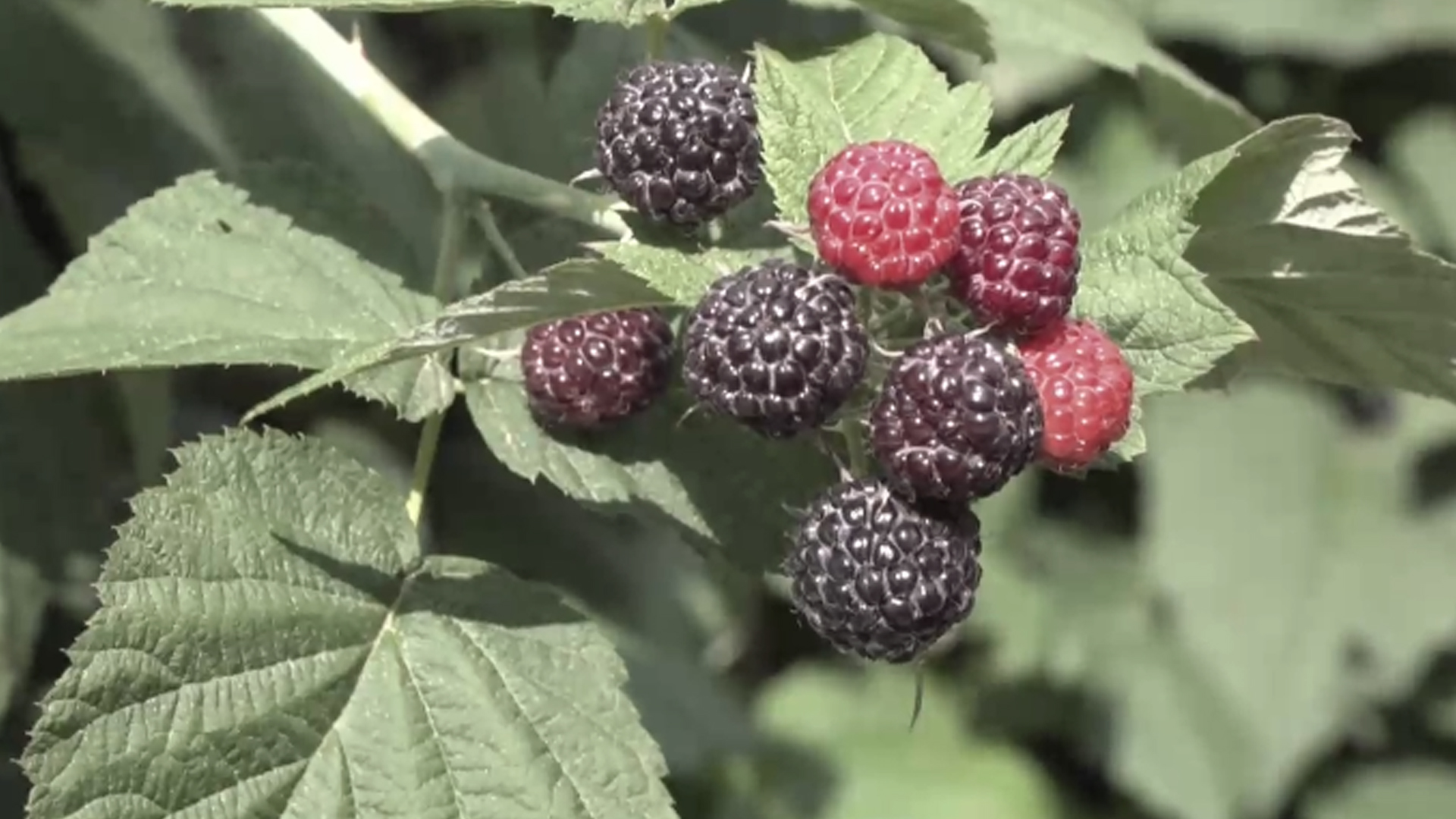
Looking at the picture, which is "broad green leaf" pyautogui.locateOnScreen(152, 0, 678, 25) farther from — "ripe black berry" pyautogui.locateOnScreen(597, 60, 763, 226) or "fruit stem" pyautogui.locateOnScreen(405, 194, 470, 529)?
"fruit stem" pyautogui.locateOnScreen(405, 194, 470, 529)

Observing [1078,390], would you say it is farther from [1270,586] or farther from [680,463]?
[1270,586]

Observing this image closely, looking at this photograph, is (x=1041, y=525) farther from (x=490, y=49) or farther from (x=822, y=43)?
(x=822, y=43)

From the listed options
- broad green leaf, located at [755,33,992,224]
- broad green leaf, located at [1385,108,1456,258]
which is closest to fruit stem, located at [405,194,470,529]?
broad green leaf, located at [755,33,992,224]

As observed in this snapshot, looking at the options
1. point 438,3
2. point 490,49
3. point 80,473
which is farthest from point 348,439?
point 438,3

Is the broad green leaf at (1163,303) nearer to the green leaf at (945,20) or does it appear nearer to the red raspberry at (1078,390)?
the red raspberry at (1078,390)

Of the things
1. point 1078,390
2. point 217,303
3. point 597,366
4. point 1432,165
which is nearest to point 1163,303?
point 1078,390

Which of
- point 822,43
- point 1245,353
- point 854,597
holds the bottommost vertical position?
point 1245,353

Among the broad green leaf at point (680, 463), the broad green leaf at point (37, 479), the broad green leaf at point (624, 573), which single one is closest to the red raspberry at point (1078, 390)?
the broad green leaf at point (680, 463)
